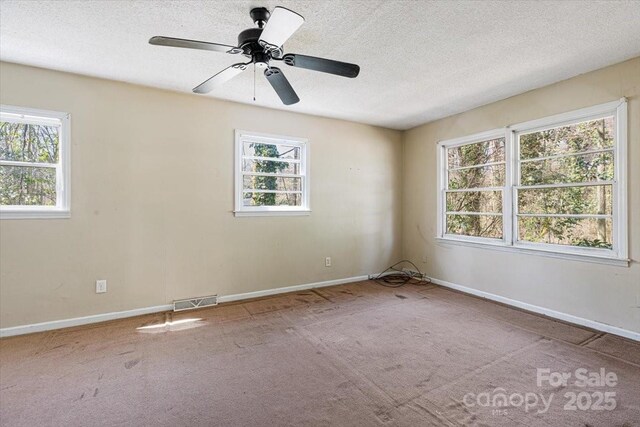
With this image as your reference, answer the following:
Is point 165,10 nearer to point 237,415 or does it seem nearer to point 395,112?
point 237,415

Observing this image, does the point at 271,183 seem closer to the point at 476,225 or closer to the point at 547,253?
the point at 476,225

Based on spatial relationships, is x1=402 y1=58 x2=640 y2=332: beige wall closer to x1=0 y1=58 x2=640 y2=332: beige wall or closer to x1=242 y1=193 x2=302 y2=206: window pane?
x1=0 y1=58 x2=640 y2=332: beige wall

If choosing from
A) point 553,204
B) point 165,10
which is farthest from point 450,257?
point 165,10

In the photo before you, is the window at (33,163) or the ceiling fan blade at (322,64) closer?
the ceiling fan blade at (322,64)

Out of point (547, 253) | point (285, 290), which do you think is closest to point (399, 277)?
point (285, 290)

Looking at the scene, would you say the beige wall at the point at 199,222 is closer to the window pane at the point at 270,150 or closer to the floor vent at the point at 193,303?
the floor vent at the point at 193,303

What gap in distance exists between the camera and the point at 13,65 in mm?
2711

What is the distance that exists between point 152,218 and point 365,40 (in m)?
2.84

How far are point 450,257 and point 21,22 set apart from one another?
201 inches

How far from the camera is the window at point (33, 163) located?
276 cm

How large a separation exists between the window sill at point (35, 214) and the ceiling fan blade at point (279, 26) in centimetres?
264

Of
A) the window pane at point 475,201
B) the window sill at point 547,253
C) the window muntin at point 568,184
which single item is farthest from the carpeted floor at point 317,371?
the window pane at point 475,201

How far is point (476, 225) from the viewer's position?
13.6 feet

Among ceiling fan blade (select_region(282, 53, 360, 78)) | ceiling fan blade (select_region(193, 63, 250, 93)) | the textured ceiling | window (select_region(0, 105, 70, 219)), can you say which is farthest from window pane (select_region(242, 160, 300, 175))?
ceiling fan blade (select_region(282, 53, 360, 78))
